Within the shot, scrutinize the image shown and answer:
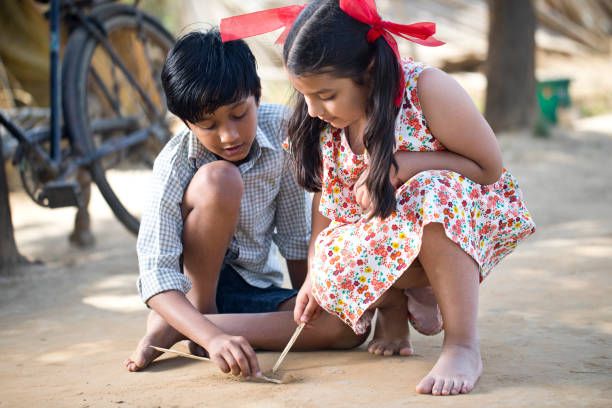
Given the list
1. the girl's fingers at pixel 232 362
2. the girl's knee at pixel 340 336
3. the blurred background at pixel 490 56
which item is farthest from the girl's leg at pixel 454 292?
the blurred background at pixel 490 56

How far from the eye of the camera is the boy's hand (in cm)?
153

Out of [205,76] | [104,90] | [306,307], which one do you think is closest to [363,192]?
[306,307]

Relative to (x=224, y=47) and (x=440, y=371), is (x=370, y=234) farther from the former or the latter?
(x=224, y=47)

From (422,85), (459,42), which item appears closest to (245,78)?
(422,85)

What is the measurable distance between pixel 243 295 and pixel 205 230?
0.97ft

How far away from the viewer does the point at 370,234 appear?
1.57 metres

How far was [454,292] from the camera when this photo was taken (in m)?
1.48

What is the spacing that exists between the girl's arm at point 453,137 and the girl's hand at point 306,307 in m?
0.37

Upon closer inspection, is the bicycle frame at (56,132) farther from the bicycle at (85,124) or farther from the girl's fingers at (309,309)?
the girl's fingers at (309,309)

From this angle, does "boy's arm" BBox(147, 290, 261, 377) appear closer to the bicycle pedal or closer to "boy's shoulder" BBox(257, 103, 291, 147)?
"boy's shoulder" BBox(257, 103, 291, 147)

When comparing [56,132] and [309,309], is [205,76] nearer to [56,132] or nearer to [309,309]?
[309,309]

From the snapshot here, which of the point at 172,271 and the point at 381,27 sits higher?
the point at 381,27

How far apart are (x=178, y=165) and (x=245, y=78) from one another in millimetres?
304

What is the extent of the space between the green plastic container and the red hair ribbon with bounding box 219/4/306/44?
4.77m
